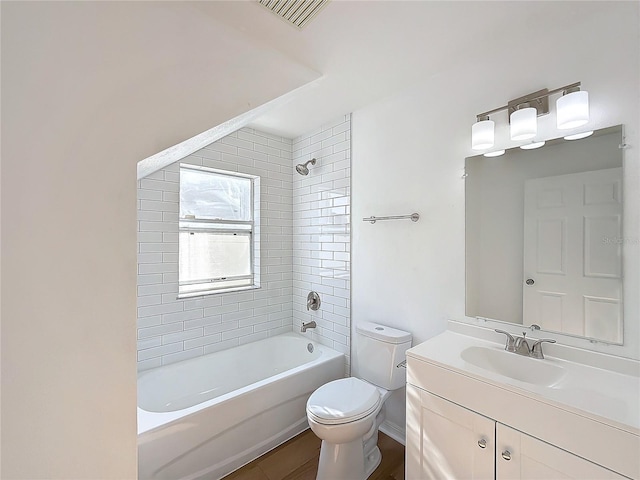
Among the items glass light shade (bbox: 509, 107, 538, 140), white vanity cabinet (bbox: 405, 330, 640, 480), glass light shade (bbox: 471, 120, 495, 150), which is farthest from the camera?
glass light shade (bbox: 471, 120, 495, 150)

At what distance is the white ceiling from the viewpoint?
1.26m

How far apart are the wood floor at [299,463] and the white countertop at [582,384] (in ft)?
3.10

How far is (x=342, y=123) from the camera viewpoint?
2482 mm

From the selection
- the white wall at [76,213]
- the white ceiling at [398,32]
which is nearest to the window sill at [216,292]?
the white wall at [76,213]

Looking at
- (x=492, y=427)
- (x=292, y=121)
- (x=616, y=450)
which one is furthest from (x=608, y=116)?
(x=292, y=121)

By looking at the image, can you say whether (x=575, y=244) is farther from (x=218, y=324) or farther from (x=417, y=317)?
(x=218, y=324)

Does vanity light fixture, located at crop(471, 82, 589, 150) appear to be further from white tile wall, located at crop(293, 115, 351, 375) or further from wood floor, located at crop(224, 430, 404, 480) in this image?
wood floor, located at crop(224, 430, 404, 480)

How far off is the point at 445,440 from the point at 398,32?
6.54 ft

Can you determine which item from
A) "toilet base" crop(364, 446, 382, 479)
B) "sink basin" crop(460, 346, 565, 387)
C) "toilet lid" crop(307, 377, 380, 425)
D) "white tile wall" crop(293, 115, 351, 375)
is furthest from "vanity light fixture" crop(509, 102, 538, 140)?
"toilet base" crop(364, 446, 382, 479)

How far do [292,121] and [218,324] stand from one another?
6.46 ft

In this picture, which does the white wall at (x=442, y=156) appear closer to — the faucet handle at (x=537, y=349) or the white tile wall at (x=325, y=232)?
the white tile wall at (x=325, y=232)

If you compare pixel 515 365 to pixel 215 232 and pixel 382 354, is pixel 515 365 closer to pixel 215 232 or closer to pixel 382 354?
pixel 382 354

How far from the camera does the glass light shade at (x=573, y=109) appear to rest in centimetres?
127

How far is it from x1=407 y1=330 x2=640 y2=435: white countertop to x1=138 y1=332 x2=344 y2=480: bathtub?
3.55ft
